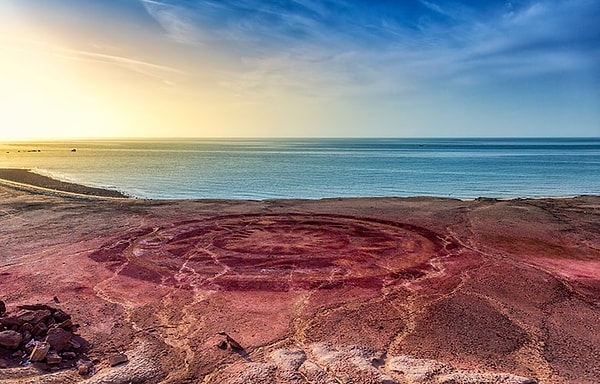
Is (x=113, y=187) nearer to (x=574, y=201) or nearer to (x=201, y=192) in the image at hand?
(x=201, y=192)

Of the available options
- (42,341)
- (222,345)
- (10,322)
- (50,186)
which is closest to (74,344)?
(42,341)

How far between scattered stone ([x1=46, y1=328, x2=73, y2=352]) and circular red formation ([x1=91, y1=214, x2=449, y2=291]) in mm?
3165

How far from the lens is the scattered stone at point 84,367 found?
6.12 m

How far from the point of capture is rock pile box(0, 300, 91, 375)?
6363 millimetres

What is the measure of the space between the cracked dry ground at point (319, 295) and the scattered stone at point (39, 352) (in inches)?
10.4

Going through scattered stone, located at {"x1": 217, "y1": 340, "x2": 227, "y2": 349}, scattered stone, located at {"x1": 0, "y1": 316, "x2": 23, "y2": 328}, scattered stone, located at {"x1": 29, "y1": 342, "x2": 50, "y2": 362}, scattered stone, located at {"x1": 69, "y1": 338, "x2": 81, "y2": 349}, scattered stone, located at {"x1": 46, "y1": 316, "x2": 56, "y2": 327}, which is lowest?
scattered stone, located at {"x1": 217, "y1": 340, "x2": 227, "y2": 349}

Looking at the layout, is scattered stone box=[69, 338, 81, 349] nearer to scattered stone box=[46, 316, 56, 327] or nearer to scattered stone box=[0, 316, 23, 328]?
scattered stone box=[46, 316, 56, 327]

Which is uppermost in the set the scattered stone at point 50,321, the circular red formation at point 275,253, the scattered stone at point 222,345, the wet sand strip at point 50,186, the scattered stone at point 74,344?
the scattered stone at point 50,321

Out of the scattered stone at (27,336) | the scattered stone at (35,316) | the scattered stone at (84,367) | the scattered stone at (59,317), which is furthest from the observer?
the scattered stone at (59,317)

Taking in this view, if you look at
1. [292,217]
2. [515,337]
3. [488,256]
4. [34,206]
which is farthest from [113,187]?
[515,337]

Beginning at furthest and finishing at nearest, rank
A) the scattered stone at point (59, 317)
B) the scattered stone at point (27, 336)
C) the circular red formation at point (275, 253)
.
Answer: the circular red formation at point (275, 253)
the scattered stone at point (59, 317)
the scattered stone at point (27, 336)

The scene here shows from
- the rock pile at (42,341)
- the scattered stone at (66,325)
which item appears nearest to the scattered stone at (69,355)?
the rock pile at (42,341)

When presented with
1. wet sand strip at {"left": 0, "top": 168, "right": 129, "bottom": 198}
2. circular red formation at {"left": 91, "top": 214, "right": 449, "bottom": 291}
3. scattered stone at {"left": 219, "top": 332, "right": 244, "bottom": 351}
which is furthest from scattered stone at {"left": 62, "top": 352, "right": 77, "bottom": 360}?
wet sand strip at {"left": 0, "top": 168, "right": 129, "bottom": 198}

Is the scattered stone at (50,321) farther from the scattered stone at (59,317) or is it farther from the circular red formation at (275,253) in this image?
the circular red formation at (275,253)
